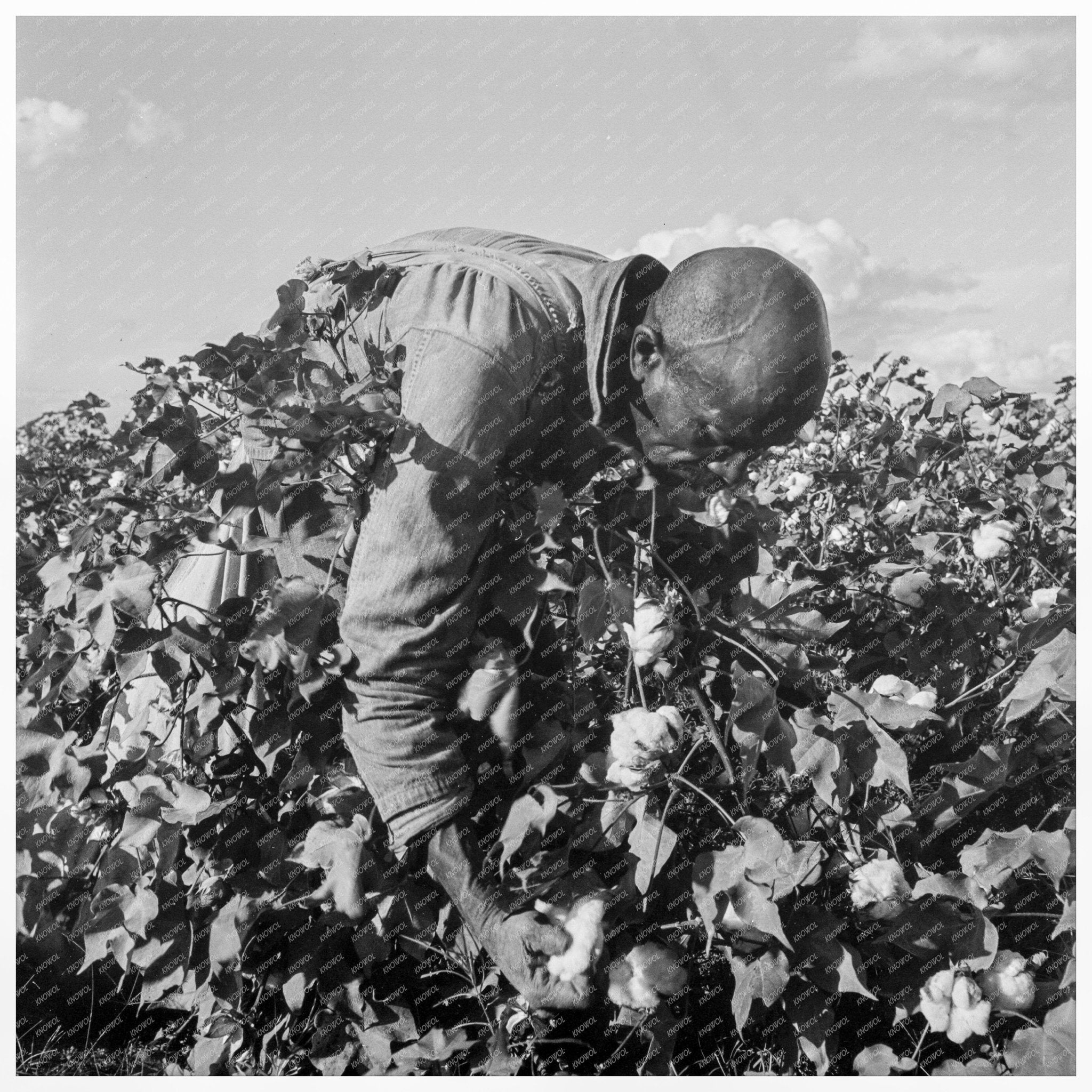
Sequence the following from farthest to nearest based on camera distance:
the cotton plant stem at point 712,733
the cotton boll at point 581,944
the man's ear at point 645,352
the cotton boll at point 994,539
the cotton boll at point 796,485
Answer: the cotton boll at point 796,485 < the cotton boll at point 994,539 < the man's ear at point 645,352 < the cotton plant stem at point 712,733 < the cotton boll at point 581,944

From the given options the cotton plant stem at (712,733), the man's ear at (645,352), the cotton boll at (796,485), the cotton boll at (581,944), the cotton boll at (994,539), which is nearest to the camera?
the cotton boll at (581,944)

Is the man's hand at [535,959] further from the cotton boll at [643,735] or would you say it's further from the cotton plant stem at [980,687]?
the cotton plant stem at [980,687]

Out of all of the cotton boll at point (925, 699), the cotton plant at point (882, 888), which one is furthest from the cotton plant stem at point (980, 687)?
the cotton plant at point (882, 888)

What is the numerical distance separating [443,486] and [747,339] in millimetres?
508

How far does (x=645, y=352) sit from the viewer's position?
1.63m

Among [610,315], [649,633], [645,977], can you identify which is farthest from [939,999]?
[610,315]

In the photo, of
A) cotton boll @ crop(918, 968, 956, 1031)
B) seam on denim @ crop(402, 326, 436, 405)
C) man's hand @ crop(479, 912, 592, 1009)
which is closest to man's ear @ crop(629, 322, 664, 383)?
seam on denim @ crop(402, 326, 436, 405)

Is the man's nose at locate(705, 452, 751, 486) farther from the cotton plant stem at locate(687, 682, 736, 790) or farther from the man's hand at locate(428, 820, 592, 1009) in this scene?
the man's hand at locate(428, 820, 592, 1009)

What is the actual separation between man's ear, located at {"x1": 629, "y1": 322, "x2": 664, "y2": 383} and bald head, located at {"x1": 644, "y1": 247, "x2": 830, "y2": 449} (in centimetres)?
1

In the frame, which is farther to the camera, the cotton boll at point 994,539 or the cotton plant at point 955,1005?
the cotton boll at point 994,539

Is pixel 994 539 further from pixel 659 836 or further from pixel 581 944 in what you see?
pixel 581 944

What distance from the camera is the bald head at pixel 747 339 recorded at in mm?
1490
